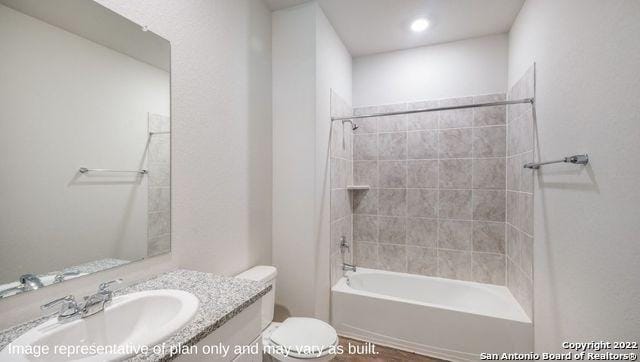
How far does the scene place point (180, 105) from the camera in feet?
4.20

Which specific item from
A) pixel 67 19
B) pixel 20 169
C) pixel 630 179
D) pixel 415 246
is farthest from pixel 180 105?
pixel 415 246

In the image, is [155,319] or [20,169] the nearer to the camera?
[20,169]

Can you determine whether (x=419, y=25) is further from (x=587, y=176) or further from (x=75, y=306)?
(x=75, y=306)

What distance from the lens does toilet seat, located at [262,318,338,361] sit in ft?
4.54

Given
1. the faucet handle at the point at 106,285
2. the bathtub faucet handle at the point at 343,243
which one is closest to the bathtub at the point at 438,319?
the bathtub faucet handle at the point at 343,243

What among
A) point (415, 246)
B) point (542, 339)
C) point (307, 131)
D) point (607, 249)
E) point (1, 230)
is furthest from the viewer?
point (415, 246)

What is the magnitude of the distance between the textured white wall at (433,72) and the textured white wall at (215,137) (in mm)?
1196

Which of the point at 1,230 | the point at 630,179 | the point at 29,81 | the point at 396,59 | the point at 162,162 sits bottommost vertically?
the point at 1,230

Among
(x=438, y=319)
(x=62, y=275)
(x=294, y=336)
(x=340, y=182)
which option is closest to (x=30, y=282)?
(x=62, y=275)

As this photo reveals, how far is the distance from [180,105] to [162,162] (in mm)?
304

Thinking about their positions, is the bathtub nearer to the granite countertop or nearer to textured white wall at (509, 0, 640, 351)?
textured white wall at (509, 0, 640, 351)

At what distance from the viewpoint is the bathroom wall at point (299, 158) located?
195 cm

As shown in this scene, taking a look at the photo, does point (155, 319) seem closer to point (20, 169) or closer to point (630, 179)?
point (20, 169)

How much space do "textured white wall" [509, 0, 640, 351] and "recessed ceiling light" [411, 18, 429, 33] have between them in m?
0.74
